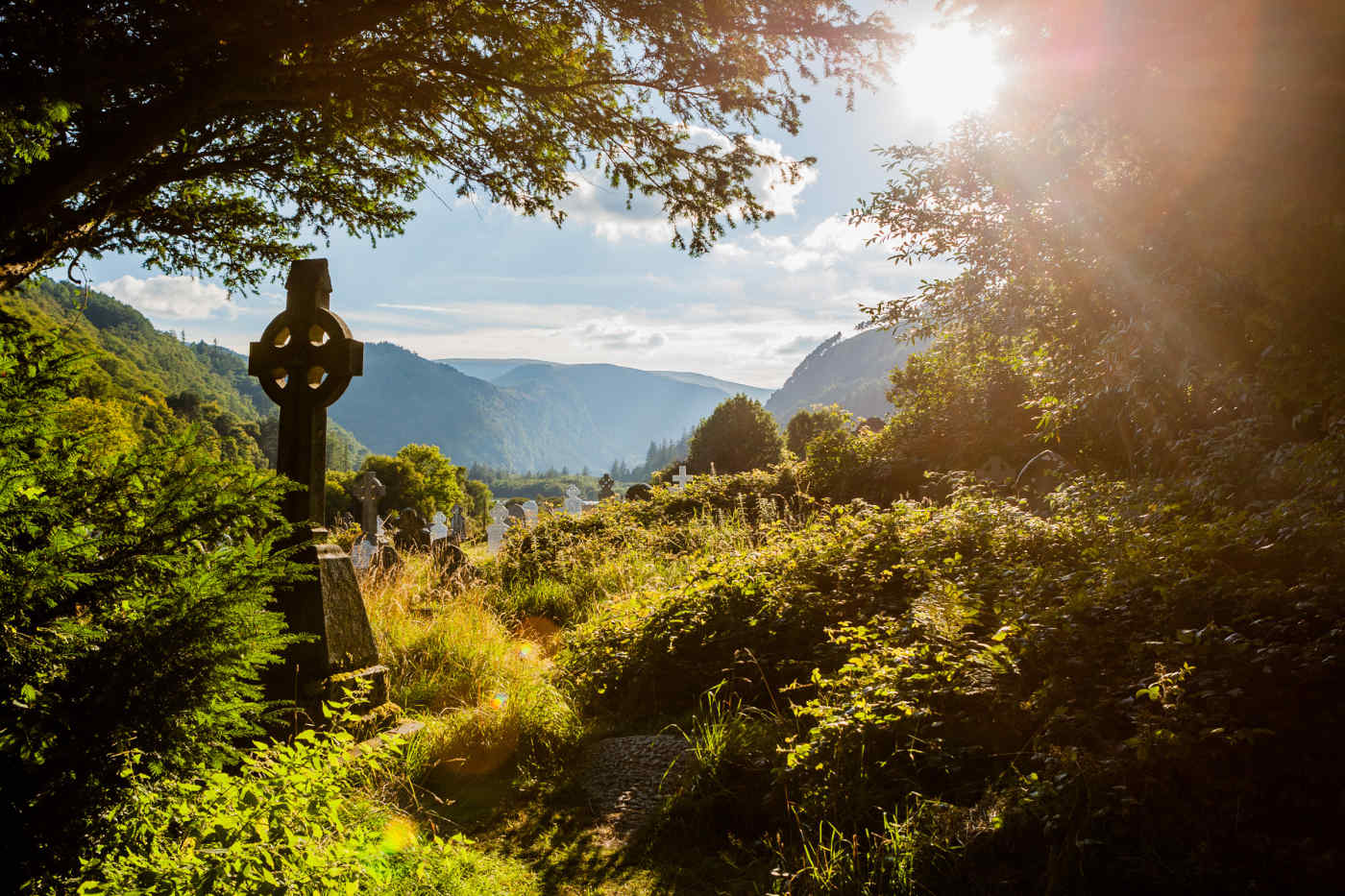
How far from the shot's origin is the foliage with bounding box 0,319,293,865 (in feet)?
4.80

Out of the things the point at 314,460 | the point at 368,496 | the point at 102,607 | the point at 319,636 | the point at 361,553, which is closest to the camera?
the point at 102,607

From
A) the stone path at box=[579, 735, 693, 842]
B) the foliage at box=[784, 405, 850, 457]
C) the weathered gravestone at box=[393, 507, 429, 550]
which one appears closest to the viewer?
the stone path at box=[579, 735, 693, 842]

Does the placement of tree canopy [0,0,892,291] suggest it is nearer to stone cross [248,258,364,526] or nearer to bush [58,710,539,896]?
stone cross [248,258,364,526]

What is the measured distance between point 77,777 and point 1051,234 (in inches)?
290

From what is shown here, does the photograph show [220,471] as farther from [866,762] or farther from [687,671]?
[687,671]

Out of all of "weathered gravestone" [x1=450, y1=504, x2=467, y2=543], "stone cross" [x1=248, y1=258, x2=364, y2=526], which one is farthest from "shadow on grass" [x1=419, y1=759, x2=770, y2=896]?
"weathered gravestone" [x1=450, y1=504, x2=467, y2=543]

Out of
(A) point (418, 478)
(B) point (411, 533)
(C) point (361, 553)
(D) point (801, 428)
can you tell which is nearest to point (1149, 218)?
(C) point (361, 553)

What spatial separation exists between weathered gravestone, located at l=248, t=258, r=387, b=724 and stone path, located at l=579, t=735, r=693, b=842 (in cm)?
142

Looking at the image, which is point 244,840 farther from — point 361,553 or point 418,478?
point 418,478

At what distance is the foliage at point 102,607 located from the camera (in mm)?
1463

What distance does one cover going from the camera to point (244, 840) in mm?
1698

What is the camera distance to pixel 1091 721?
8.13 feet

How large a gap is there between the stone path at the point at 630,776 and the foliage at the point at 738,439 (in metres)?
24.7

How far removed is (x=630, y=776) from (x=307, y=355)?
119 inches
